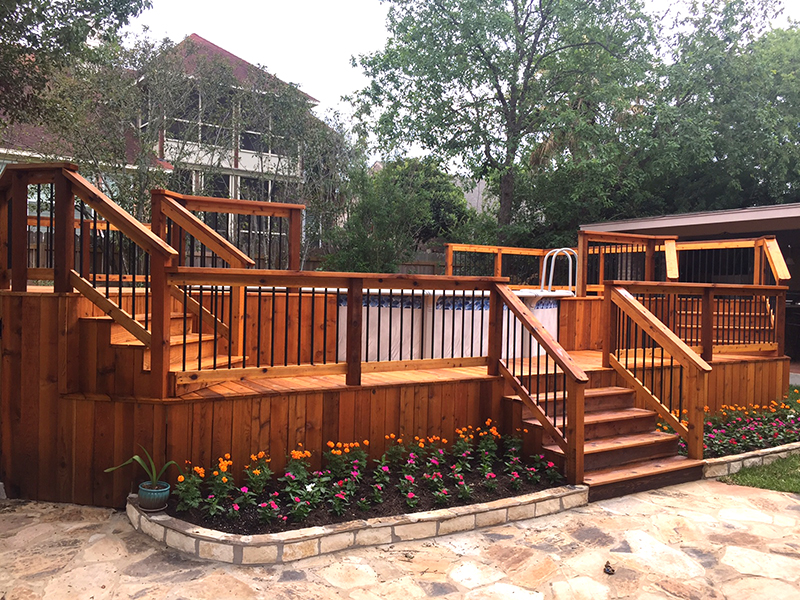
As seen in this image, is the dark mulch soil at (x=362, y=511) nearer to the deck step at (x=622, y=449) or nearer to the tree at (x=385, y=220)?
the deck step at (x=622, y=449)

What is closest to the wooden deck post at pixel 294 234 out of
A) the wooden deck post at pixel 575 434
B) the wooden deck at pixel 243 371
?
the wooden deck at pixel 243 371

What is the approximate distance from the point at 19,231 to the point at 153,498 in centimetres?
197

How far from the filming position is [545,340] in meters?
4.59

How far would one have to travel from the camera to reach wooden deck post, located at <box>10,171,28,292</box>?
13.2 ft

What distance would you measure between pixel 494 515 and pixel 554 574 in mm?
706

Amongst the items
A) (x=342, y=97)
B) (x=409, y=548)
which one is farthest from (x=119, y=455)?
(x=342, y=97)

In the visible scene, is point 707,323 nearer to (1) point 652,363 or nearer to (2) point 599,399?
(1) point 652,363

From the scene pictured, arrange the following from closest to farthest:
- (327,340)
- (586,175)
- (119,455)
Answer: (119,455), (327,340), (586,175)

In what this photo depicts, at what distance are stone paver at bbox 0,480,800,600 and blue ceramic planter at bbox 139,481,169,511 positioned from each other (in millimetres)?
166

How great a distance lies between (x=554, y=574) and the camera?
3195 millimetres

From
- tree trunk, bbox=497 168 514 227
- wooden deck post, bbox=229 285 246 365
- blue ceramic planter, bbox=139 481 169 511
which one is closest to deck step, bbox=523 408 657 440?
wooden deck post, bbox=229 285 246 365

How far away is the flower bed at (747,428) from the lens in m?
5.43

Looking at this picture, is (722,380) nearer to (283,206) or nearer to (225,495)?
(283,206)

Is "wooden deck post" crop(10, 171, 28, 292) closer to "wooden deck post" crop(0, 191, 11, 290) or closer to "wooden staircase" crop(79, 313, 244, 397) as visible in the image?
"wooden deck post" crop(0, 191, 11, 290)
